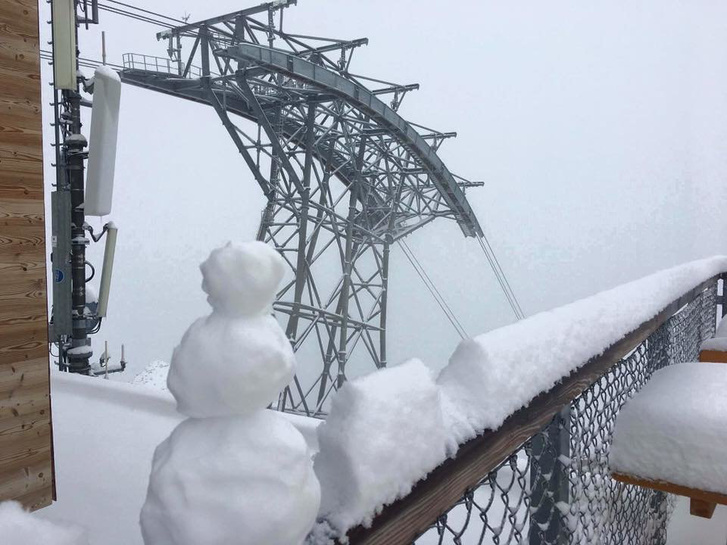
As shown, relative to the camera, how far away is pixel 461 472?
2.21 ft

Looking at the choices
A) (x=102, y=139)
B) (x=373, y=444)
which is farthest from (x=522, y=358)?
(x=102, y=139)

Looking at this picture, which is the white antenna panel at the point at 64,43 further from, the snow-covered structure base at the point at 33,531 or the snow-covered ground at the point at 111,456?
A: the snow-covered structure base at the point at 33,531

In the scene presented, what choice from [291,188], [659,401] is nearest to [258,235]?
[291,188]

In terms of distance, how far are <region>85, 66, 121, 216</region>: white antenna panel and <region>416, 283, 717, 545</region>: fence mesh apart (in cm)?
263

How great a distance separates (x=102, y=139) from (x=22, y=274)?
1.40 m

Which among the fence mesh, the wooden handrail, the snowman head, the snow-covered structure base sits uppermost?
the snowman head

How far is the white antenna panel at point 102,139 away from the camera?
3.32 meters

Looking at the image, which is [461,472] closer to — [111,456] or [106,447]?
[111,456]

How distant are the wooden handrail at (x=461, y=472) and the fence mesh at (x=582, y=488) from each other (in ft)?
0.12

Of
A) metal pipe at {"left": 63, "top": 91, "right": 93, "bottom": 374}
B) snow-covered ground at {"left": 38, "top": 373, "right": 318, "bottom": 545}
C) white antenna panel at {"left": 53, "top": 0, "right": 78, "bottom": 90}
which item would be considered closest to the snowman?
snow-covered ground at {"left": 38, "top": 373, "right": 318, "bottom": 545}

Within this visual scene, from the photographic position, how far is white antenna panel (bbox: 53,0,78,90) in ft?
9.87

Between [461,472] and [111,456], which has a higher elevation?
[461,472]

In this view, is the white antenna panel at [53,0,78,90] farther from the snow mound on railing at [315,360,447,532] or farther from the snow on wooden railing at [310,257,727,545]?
the snow mound on railing at [315,360,447,532]

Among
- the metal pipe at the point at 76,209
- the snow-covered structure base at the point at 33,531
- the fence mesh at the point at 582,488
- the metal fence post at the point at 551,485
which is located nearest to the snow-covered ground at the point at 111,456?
the fence mesh at the point at 582,488
